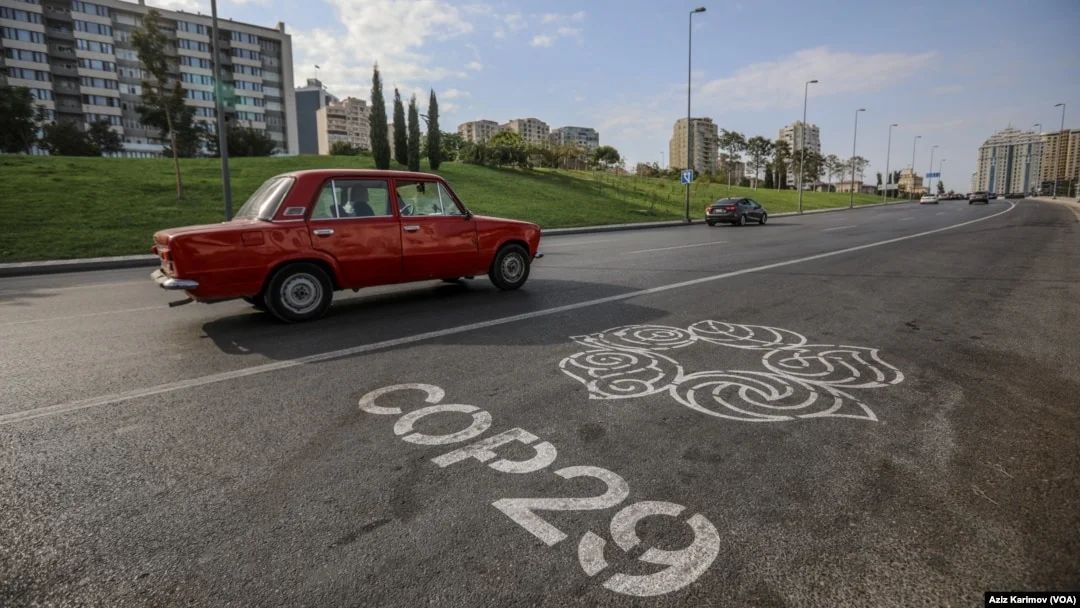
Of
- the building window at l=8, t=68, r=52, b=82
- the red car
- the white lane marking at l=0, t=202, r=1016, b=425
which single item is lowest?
the white lane marking at l=0, t=202, r=1016, b=425

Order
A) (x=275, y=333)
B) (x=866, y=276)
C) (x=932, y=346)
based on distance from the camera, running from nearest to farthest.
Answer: (x=932, y=346)
(x=275, y=333)
(x=866, y=276)

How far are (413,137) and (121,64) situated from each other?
5987 centimetres

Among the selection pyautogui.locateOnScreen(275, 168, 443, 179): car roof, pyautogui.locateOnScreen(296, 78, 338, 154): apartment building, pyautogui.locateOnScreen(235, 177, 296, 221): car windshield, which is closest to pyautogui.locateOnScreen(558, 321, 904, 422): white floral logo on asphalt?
pyautogui.locateOnScreen(275, 168, 443, 179): car roof

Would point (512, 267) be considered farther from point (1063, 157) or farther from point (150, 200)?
point (1063, 157)

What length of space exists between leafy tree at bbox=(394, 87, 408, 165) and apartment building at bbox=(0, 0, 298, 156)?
1004 inches

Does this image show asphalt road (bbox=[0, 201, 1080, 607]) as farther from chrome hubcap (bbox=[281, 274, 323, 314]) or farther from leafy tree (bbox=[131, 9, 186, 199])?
leafy tree (bbox=[131, 9, 186, 199])

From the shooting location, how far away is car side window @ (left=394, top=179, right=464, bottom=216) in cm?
690

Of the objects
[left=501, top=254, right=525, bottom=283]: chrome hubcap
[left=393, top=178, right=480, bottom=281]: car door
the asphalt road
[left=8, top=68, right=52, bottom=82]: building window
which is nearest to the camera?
the asphalt road

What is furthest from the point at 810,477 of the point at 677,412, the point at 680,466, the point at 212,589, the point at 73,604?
the point at 73,604

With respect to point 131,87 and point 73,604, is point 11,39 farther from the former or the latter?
point 73,604

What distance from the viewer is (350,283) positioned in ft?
21.3

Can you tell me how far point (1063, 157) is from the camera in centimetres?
13775

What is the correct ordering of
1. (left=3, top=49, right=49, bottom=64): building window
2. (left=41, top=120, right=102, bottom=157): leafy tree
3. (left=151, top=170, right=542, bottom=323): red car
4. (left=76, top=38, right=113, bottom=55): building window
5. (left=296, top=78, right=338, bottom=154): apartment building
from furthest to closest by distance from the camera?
(left=296, top=78, right=338, bottom=154): apartment building → (left=76, top=38, right=113, bottom=55): building window → (left=3, top=49, right=49, bottom=64): building window → (left=41, top=120, right=102, bottom=157): leafy tree → (left=151, top=170, right=542, bottom=323): red car

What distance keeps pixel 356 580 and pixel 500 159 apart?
182 ft
